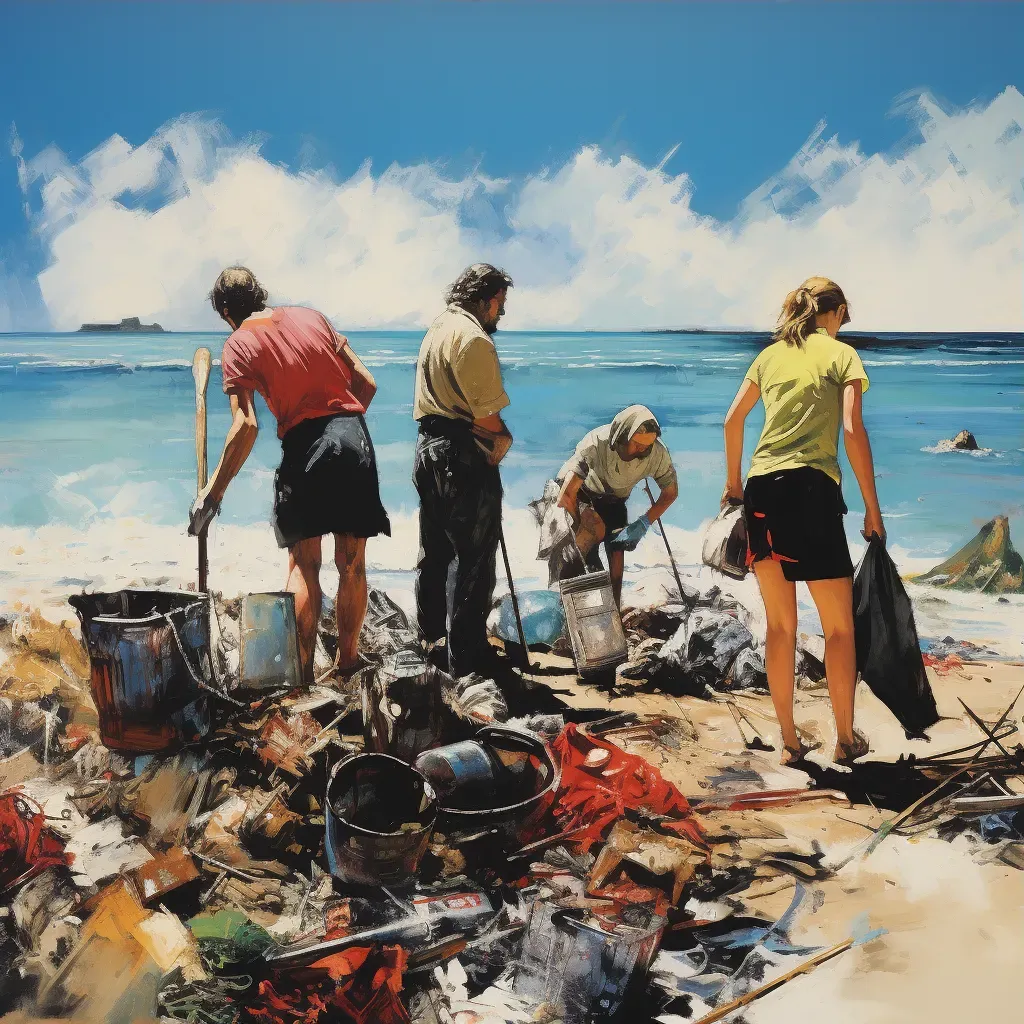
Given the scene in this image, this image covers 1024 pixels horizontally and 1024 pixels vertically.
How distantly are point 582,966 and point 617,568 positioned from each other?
61.9 inches

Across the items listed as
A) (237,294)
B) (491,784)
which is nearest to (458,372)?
(237,294)

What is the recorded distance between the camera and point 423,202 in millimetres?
2953

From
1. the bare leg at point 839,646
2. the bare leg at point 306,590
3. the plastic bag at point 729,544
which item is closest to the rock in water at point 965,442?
the bare leg at point 839,646

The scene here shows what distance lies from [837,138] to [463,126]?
1.34 m

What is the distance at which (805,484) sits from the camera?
2600mm

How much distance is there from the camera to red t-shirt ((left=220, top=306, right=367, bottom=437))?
2.77m

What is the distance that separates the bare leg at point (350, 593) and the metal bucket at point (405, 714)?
1.33 feet

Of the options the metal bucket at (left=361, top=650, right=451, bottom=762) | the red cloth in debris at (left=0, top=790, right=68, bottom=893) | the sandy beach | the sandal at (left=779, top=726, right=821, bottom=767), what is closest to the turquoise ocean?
the sandy beach

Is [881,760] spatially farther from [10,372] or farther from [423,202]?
[10,372]

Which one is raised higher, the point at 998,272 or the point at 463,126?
the point at 463,126

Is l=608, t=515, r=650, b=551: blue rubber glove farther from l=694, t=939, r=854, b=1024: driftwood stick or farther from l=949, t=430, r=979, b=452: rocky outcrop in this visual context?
l=694, t=939, r=854, b=1024: driftwood stick

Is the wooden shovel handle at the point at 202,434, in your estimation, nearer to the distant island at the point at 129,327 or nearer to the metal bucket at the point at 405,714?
the distant island at the point at 129,327

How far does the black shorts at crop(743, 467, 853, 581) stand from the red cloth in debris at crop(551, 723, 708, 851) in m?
0.79

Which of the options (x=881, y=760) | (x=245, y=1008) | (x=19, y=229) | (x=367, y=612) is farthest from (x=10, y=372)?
(x=881, y=760)
